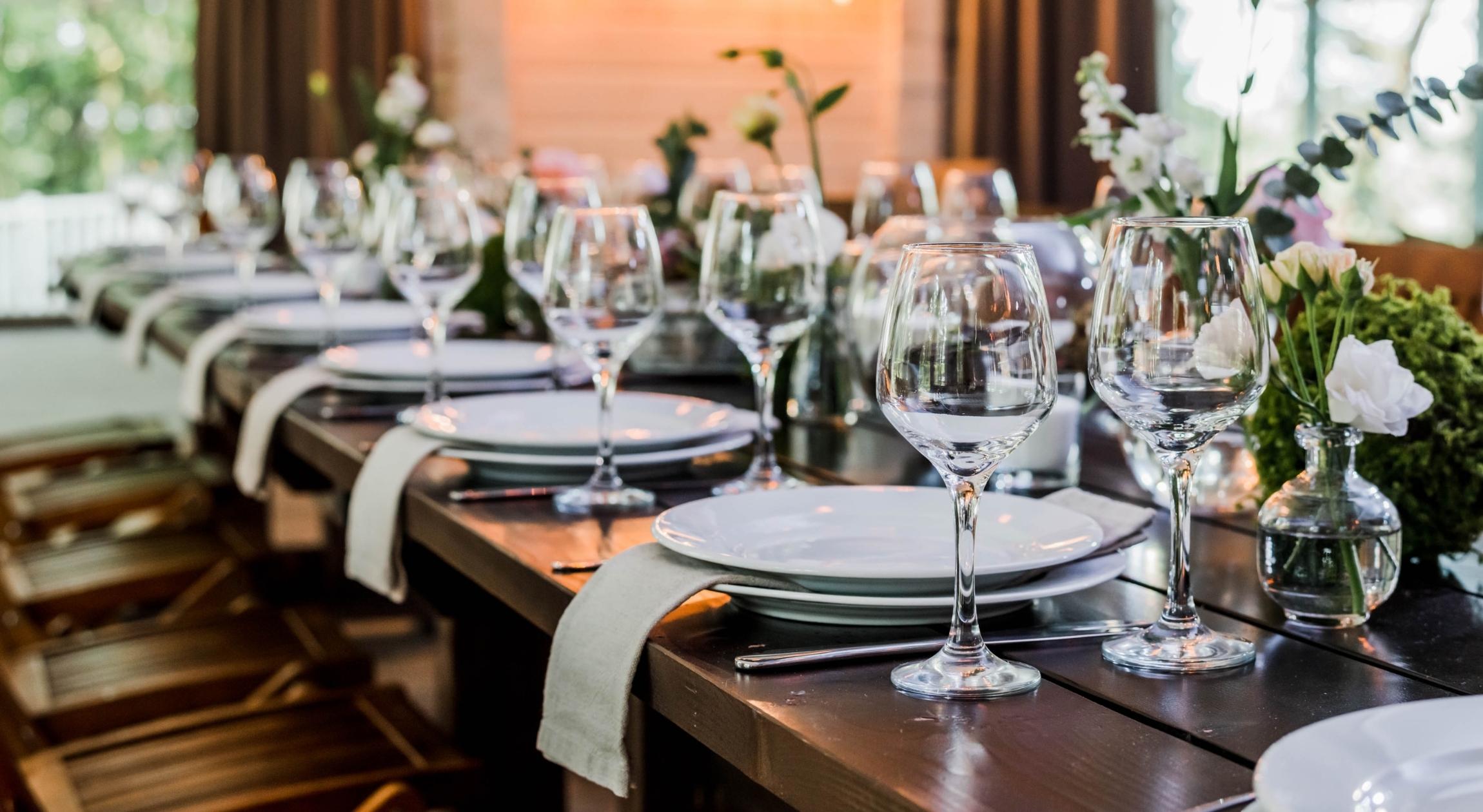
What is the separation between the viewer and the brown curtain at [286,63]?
19.3 ft

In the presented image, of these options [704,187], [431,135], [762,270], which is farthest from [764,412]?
[431,135]

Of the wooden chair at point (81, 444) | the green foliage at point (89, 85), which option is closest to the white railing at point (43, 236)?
the green foliage at point (89, 85)

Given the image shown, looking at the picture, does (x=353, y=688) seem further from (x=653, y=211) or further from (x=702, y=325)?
(x=653, y=211)

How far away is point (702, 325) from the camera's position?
1.89 metres

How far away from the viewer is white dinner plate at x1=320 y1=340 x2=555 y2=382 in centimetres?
175

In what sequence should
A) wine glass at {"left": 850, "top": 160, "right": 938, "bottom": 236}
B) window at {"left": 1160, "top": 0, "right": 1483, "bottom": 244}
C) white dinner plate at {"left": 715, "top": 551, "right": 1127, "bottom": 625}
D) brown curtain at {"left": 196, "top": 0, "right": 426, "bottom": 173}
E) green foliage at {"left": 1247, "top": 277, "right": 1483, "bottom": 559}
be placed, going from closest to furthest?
1. white dinner plate at {"left": 715, "top": 551, "right": 1127, "bottom": 625}
2. green foliage at {"left": 1247, "top": 277, "right": 1483, "bottom": 559}
3. wine glass at {"left": 850, "top": 160, "right": 938, "bottom": 236}
4. window at {"left": 1160, "top": 0, "right": 1483, "bottom": 244}
5. brown curtain at {"left": 196, "top": 0, "right": 426, "bottom": 173}

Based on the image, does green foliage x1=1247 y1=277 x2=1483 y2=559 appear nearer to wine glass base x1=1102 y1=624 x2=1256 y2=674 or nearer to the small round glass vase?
the small round glass vase

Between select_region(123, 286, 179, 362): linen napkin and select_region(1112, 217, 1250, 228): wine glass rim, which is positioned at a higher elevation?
select_region(1112, 217, 1250, 228): wine glass rim

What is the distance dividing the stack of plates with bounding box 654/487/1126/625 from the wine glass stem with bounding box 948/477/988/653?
0.25 feet

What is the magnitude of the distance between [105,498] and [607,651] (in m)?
2.06

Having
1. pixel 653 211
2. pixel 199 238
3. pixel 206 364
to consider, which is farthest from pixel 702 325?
pixel 199 238

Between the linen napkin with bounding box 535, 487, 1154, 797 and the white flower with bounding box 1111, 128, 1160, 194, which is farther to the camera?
the white flower with bounding box 1111, 128, 1160, 194

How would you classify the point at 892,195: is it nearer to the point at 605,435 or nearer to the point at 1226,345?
the point at 605,435

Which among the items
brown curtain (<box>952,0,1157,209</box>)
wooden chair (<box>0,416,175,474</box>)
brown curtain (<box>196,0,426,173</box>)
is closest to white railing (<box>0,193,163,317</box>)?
brown curtain (<box>196,0,426,173</box>)
